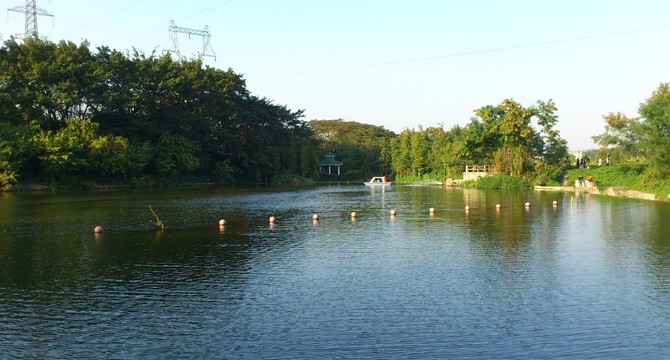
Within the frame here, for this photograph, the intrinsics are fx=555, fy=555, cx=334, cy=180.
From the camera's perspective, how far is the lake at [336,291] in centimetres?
815

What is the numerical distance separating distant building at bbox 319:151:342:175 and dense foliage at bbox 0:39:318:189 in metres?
15.4

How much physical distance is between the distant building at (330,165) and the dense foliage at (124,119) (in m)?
15.4

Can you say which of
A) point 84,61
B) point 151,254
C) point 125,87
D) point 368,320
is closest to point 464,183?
point 125,87

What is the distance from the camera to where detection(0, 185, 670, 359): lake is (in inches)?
321

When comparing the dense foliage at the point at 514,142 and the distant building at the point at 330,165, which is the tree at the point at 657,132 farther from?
the distant building at the point at 330,165

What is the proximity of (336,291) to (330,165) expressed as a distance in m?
84.1

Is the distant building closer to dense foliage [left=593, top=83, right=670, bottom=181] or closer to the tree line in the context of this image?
the tree line

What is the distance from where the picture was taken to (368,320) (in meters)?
9.29

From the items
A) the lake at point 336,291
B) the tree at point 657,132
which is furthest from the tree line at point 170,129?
the lake at point 336,291

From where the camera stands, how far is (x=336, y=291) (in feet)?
37.1

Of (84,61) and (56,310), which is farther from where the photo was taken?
(84,61)

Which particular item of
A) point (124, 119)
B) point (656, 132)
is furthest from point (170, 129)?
point (656, 132)

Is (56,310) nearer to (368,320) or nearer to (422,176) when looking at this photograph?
(368,320)

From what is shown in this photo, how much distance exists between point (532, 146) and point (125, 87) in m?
42.2
